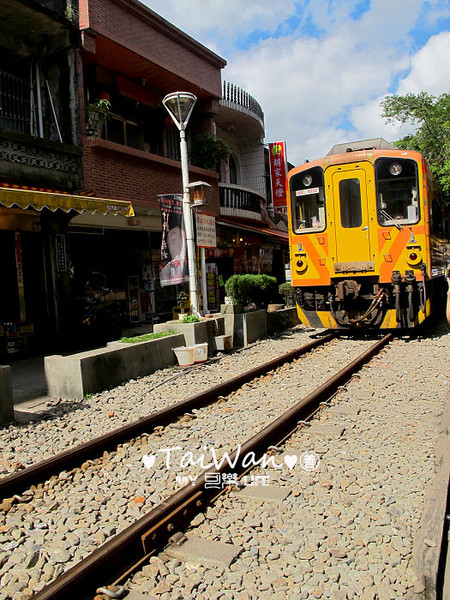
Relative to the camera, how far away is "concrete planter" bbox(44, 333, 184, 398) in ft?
22.6

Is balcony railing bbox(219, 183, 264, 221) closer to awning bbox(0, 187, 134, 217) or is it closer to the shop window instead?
the shop window

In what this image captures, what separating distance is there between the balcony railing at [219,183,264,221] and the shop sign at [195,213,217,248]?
512 centimetres

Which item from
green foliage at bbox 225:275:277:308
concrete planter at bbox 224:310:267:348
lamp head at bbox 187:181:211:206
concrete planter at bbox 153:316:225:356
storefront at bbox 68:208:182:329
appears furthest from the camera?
storefront at bbox 68:208:182:329

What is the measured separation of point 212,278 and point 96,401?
9301 millimetres

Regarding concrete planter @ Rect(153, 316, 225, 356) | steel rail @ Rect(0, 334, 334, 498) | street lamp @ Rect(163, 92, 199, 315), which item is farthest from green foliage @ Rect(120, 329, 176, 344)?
steel rail @ Rect(0, 334, 334, 498)

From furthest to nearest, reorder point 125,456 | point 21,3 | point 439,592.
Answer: point 21,3
point 125,456
point 439,592

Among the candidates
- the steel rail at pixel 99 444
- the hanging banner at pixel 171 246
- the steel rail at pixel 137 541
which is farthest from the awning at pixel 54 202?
the steel rail at pixel 137 541

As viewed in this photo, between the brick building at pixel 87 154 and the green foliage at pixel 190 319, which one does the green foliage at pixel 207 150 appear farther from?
the green foliage at pixel 190 319

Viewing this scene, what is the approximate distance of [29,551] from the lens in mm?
3031

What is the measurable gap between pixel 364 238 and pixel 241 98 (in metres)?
9.09

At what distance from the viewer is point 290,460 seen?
4293mm

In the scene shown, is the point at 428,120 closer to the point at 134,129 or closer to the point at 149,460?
the point at 134,129

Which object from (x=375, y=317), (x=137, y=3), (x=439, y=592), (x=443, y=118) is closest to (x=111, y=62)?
(x=137, y=3)

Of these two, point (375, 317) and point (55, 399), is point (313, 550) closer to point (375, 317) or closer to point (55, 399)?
point (55, 399)
